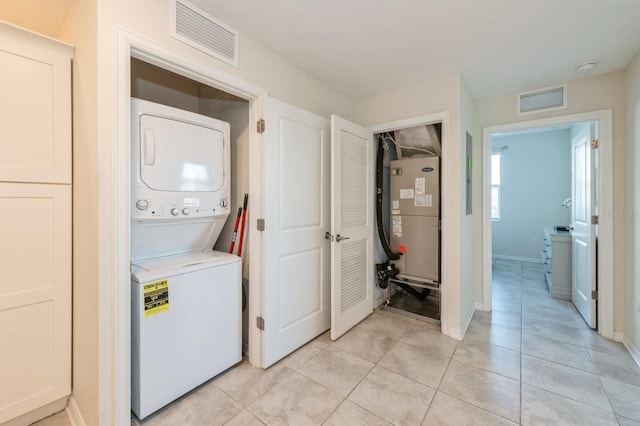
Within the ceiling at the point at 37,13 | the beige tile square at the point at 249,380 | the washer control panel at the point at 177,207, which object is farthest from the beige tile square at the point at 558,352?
the ceiling at the point at 37,13

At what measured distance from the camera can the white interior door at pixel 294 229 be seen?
82.7 inches

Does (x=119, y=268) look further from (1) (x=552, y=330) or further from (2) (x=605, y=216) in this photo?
(2) (x=605, y=216)

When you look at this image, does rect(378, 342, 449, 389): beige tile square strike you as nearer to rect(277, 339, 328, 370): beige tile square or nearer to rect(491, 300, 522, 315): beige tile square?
rect(277, 339, 328, 370): beige tile square

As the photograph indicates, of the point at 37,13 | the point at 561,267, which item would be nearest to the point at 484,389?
the point at 561,267

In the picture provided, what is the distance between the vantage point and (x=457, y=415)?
163cm

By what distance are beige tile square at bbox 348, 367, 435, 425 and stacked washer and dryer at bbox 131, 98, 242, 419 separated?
3.27 ft

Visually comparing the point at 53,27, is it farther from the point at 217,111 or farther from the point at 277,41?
the point at 277,41

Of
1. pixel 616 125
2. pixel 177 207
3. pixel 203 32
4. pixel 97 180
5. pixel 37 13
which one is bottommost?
pixel 177 207

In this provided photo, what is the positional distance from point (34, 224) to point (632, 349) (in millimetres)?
4426

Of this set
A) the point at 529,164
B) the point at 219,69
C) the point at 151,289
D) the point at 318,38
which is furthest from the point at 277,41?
the point at 529,164

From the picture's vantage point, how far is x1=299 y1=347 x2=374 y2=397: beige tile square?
191 centimetres

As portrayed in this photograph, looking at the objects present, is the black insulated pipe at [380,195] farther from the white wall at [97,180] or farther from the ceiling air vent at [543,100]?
the white wall at [97,180]

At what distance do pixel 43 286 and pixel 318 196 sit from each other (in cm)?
195

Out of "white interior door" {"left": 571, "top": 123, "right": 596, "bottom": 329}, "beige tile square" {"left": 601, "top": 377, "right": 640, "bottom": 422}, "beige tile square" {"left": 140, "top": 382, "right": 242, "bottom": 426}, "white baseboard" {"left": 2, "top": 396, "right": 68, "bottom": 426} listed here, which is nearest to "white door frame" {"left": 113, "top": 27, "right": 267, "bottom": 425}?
"beige tile square" {"left": 140, "top": 382, "right": 242, "bottom": 426}
